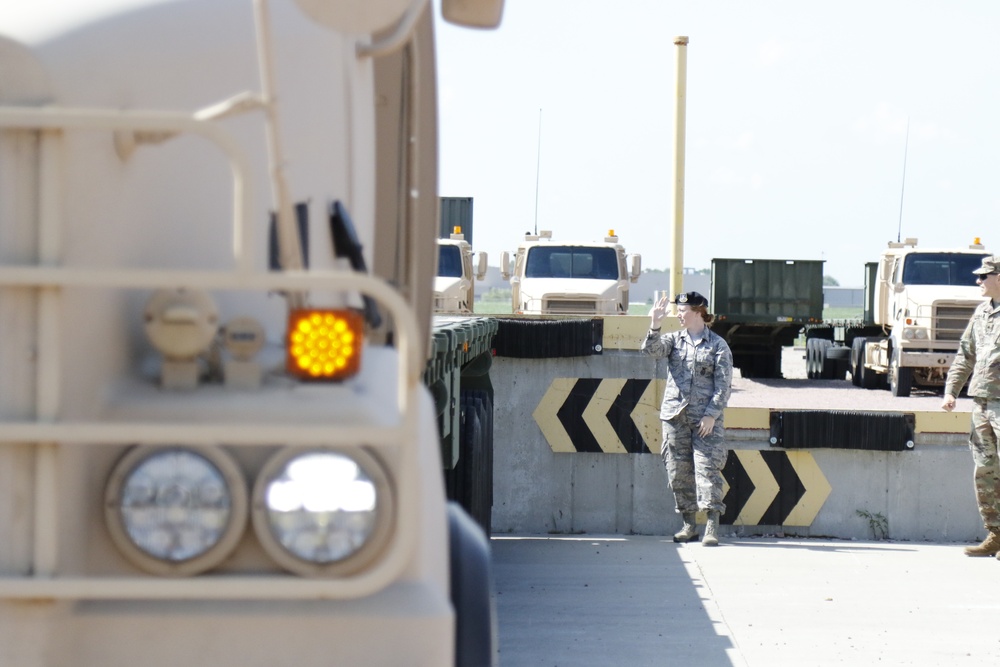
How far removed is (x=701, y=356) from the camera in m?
9.21

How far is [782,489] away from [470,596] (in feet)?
23.9

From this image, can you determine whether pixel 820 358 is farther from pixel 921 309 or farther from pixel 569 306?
pixel 569 306

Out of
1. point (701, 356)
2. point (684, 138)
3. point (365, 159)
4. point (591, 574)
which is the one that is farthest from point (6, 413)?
point (684, 138)

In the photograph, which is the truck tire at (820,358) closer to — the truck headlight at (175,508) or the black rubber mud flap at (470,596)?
the black rubber mud flap at (470,596)

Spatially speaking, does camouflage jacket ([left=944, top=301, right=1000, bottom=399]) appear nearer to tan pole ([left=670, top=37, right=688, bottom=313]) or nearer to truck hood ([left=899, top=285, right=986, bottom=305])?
tan pole ([left=670, top=37, right=688, bottom=313])

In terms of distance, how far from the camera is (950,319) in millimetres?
19344

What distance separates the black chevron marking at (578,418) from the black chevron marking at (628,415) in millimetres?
194

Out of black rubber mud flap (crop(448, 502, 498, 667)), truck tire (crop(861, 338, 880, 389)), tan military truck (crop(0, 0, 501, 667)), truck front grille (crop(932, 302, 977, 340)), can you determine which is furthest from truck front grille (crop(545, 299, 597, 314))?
tan military truck (crop(0, 0, 501, 667))

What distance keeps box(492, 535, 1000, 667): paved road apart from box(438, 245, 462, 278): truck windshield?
11.7 m

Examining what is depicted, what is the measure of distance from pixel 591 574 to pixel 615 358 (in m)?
2.12

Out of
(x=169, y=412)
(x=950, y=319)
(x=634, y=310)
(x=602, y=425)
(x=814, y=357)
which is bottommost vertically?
(x=634, y=310)

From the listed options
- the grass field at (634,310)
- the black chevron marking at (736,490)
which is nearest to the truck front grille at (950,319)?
the grass field at (634,310)

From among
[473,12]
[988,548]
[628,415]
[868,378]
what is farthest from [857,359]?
[473,12]

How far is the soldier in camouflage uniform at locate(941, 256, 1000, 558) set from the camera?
877 cm
